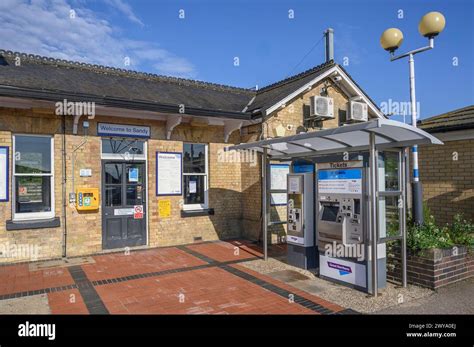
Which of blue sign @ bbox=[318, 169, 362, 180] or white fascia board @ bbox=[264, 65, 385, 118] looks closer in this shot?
blue sign @ bbox=[318, 169, 362, 180]

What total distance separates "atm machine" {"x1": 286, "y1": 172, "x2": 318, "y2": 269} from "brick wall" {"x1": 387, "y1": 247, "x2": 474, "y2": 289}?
1.49 metres

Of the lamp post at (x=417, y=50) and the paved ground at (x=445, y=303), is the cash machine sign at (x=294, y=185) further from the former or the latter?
the paved ground at (x=445, y=303)

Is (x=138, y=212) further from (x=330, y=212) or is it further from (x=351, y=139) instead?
(x=351, y=139)

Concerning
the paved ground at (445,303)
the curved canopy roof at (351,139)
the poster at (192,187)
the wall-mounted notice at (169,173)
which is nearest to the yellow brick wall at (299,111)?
the curved canopy roof at (351,139)

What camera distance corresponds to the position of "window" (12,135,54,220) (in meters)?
7.80

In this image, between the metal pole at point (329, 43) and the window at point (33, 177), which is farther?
the metal pole at point (329, 43)

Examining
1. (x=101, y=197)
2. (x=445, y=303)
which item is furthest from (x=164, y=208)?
(x=445, y=303)

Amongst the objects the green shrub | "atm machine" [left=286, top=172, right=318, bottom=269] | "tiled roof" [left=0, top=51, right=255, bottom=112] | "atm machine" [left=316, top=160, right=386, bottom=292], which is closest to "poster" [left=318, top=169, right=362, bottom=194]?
"atm machine" [left=316, top=160, right=386, bottom=292]

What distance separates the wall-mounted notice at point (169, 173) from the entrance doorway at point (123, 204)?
39 cm

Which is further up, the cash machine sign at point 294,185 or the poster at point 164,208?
the cash machine sign at point 294,185

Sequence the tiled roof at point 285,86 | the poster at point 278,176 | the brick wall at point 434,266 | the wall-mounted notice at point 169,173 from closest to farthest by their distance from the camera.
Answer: the brick wall at point 434,266, the wall-mounted notice at point 169,173, the poster at point 278,176, the tiled roof at point 285,86

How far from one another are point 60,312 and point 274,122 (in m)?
7.05

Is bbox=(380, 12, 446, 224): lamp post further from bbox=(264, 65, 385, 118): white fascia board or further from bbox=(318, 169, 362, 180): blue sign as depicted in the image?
bbox=(264, 65, 385, 118): white fascia board

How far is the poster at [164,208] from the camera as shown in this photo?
30.5ft
